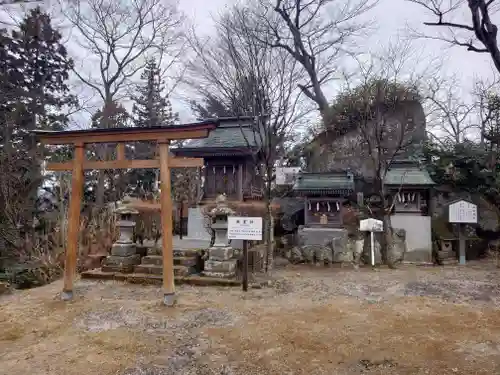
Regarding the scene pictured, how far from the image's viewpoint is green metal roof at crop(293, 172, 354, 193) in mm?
10586

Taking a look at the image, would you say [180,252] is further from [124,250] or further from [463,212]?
[463,212]

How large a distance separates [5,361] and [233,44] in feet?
24.6

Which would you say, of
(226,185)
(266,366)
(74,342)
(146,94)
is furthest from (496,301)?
(146,94)

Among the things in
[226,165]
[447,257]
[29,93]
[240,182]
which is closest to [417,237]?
[447,257]

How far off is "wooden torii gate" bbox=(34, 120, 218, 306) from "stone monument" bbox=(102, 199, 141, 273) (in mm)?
1764

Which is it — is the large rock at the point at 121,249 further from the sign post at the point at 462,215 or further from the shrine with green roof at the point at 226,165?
the sign post at the point at 462,215

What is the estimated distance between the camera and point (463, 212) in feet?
34.5

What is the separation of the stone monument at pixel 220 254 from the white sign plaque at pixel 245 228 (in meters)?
1.02

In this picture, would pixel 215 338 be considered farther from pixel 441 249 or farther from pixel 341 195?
pixel 441 249

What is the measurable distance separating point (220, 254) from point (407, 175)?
715 centimetres

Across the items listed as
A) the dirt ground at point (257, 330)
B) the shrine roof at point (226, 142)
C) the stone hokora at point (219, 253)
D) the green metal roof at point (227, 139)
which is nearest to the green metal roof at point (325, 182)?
the shrine roof at point (226, 142)

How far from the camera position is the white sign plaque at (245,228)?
6848mm

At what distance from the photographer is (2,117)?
13.8 m

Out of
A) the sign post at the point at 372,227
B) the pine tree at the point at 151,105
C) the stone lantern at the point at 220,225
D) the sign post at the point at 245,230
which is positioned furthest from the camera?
the pine tree at the point at 151,105
